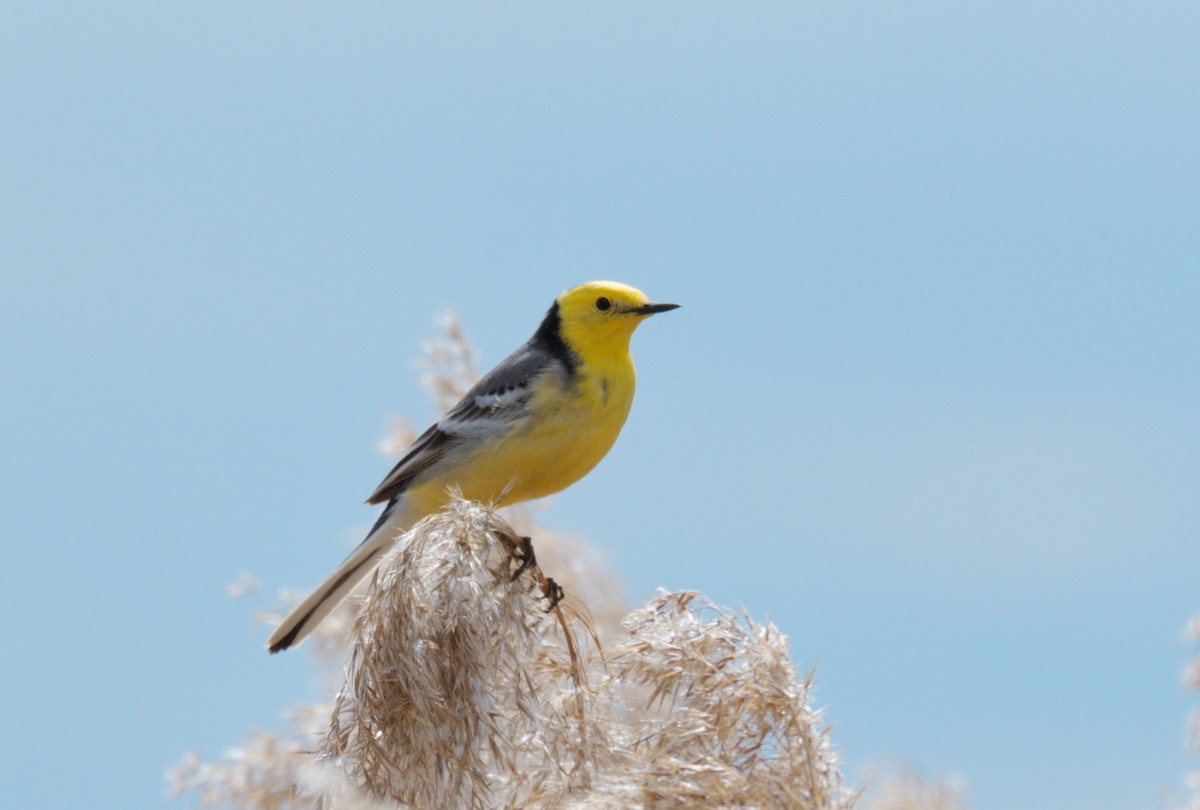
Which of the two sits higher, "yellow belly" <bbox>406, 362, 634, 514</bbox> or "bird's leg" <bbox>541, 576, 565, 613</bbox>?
"yellow belly" <bbox>406, 362, 634, 514</bbox>

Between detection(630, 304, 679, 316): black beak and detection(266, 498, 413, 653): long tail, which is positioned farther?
detection(630, 304, 679, 316): black beak

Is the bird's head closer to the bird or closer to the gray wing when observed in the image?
the bird

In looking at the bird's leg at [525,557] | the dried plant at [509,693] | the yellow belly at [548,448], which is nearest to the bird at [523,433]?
the yellow belly at [548,448]

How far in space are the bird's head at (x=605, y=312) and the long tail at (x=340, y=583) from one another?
1.24 m

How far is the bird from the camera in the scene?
5.88 metres

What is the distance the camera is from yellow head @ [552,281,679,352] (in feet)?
21.3

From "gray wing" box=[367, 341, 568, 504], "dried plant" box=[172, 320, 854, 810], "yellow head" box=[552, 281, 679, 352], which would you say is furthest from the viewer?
"yellow head" box=[552, 281, 679, 352]

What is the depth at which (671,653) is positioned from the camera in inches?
133

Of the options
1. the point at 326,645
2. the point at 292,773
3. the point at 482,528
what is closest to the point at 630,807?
the point at 482,528

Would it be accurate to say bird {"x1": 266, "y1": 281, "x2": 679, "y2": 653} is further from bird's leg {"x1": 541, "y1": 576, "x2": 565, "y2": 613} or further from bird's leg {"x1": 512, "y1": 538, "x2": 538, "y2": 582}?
bird's leg {"x1": 512, "y1": 538, "x2": 538, "y2": 582}

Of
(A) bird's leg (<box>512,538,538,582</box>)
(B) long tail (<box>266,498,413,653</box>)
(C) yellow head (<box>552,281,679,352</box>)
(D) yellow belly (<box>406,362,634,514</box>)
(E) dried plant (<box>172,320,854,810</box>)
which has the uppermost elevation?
(C) yellow head (<box>552,281,679,352</box>)

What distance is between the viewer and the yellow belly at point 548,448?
231 inches

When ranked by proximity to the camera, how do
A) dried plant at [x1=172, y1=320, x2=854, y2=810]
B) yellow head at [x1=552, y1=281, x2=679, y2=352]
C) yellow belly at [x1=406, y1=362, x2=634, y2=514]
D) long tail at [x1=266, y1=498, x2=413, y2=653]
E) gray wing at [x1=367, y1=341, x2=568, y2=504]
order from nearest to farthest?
dried plant at [x1=172, y1=320, x2=854, y2=810]
long tail at [x1=266, y1=498, x2=413, y2=653]
yellow belly at [x1=406, y1=362, x2=634, y2=514]
gray wing at [x1=367, y1=341, x2=568, y2=504]
yellow head at [x1=552, y1=281, x2=679, y2=352]


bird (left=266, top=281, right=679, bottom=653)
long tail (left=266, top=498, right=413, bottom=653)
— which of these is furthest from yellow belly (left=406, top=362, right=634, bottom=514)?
long tail (left=266, top=498, right=413, bottom=653)
